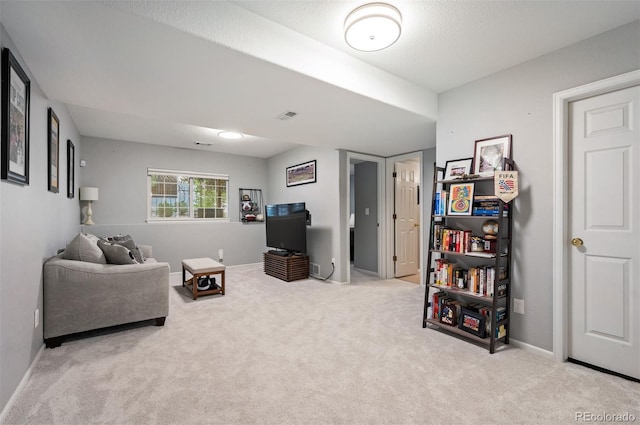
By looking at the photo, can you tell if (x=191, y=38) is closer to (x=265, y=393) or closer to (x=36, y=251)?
(x=36, y=251)

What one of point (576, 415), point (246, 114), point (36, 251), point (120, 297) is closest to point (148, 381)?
point (120, 297)

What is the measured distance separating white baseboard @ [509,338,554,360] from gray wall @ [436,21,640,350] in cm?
3

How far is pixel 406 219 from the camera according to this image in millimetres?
5316

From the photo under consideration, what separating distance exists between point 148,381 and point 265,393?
79 centimetres

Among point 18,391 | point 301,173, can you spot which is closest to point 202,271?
point 18,391

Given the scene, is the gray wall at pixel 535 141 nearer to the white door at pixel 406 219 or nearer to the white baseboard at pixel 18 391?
the white door at pixel 406 219

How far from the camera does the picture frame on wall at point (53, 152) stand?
2598 mm

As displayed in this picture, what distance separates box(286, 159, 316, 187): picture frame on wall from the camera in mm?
5137

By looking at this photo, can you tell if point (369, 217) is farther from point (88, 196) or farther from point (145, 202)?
point (88, 196)

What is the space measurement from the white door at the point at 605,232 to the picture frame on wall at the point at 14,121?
12.0 feet

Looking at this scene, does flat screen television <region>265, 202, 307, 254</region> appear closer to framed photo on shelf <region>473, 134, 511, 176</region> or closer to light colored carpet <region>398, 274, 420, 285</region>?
light colored carpet <region>398, 274, 420, 285</region>

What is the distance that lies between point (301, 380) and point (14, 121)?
236 centimetres

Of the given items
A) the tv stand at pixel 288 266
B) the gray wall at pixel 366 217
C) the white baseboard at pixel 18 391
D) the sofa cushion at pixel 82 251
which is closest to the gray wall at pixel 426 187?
the gray wall at pixel 366 217

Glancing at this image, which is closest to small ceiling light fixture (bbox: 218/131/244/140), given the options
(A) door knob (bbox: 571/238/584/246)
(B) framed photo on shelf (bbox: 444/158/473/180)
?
(B) framed photo on shelf (bbox: 444/158/473/180)
